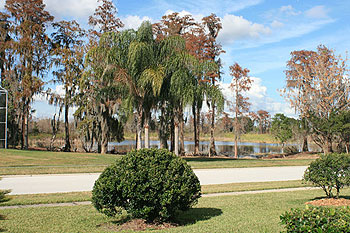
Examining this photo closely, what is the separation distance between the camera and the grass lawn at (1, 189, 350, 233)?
6855 millimetres

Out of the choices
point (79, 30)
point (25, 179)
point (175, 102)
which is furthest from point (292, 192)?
point (79, 30)

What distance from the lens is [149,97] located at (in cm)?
2514

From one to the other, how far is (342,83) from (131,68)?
76.1ft

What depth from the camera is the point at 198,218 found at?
7922mm

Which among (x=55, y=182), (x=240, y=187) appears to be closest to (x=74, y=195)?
(x=55, y=182)

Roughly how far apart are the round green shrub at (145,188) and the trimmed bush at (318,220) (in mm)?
2444

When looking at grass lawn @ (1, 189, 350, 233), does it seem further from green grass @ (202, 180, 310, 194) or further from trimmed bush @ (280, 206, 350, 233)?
green grass @ (202, 180, 310, 194)

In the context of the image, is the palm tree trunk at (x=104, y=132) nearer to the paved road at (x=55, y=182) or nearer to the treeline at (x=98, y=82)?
the treeline at (x=98, y=82)

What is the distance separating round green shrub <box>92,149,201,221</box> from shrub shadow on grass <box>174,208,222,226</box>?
1.68ft

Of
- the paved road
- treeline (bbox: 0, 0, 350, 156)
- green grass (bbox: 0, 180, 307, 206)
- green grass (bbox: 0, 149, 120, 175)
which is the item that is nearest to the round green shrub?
green grass (bbox: 0, 180, 307, 206)

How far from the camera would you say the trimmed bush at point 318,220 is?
4707 millimetres

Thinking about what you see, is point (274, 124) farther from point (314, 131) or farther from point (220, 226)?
point (220, 226)

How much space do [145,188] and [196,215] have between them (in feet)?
6.53

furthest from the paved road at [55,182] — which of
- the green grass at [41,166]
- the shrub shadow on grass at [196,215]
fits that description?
the shrub shadow on grass at [196,215]
